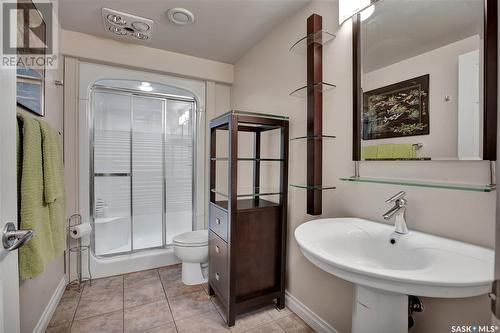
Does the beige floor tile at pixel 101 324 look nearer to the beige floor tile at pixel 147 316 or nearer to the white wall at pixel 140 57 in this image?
the beige floor tile at pixel 147 316

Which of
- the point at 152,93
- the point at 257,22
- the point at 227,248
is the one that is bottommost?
the point at 227,248

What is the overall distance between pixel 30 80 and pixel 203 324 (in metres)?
2.00

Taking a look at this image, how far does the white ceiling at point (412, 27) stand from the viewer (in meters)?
1.04

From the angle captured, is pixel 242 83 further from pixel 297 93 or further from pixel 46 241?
pixel 46 241

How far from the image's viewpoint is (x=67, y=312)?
1.89 metres

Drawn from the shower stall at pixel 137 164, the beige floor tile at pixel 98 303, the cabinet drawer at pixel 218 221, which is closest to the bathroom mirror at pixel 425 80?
the cabinet drawer at pixel 218 221

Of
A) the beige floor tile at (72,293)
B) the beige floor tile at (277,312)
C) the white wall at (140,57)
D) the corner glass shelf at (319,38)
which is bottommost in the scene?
the beige floor tile at (277,312)

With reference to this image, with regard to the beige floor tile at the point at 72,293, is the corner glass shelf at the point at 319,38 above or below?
above

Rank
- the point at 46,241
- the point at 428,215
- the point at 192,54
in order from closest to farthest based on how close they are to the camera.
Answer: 1. the point at 428,215
2. the point at 46,241
3. the point at 192,54

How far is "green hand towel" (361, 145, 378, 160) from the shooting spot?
1362 millimetres

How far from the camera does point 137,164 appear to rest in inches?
109

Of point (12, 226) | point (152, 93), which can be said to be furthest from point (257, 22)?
point (12, 226)

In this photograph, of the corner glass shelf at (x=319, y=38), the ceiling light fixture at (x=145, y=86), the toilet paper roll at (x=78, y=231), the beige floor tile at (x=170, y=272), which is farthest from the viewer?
the ceiling light fixture at (x=145, y=86)

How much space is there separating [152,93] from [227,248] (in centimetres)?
206
